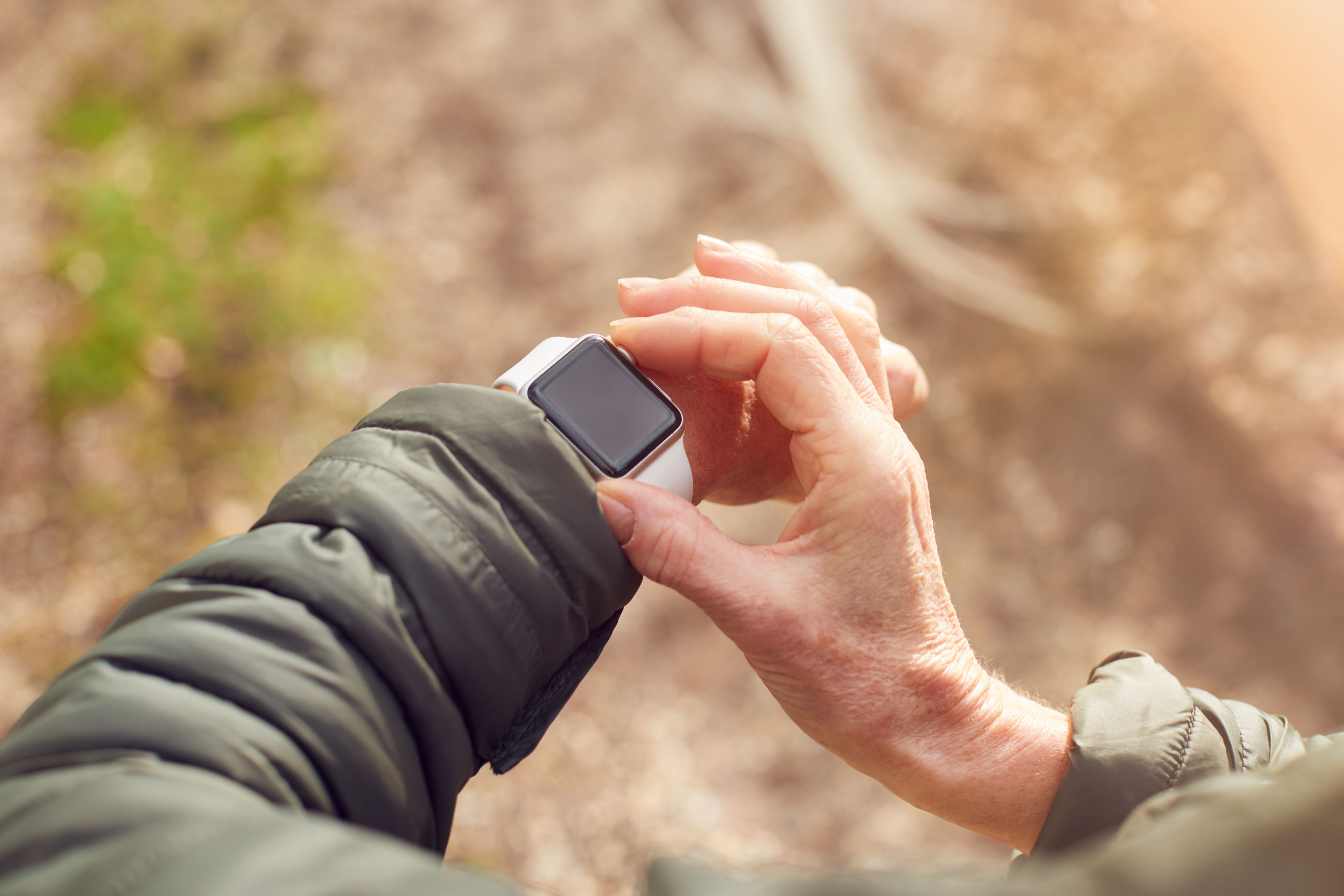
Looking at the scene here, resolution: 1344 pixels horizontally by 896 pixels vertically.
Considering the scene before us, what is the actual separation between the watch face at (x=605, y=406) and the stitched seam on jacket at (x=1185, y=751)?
0.93 m

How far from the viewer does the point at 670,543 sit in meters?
1.19

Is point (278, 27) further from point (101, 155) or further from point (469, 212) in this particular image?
point (469, 212)

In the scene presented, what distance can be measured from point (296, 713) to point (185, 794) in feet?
0.47

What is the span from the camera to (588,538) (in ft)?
3.66

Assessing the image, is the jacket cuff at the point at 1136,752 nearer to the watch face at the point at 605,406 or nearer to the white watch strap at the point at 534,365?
the watch face at the point at 605,406

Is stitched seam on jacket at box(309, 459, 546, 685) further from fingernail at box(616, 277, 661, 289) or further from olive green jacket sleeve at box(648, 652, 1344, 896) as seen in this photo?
fingernail at box(616, 277, 661, 289)

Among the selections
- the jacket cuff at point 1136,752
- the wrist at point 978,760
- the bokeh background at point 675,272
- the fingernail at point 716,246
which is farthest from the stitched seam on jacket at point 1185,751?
the bokeh background at point 675,272

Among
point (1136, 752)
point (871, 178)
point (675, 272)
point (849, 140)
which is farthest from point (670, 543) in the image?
point (849, 140)

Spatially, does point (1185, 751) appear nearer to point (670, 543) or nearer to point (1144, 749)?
point (1144, 749)

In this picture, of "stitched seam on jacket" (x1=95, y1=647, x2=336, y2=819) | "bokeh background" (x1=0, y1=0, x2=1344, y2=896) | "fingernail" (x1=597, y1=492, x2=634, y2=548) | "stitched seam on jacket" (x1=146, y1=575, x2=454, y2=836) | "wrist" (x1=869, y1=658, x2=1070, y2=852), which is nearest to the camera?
"stitched seam on jacket" (x1=95, y1=647, x2=336, y2=819)

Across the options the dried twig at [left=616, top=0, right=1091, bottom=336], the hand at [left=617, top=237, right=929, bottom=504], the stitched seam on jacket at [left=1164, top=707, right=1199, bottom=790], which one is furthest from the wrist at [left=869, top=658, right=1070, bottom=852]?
the dried twig at [left=616, top=0, right=1091, bottom=336]

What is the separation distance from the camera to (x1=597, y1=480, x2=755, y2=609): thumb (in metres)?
1.18

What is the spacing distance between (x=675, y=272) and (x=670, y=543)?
2590 millimetres

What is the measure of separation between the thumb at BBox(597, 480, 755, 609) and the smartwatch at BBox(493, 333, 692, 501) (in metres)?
0.05
